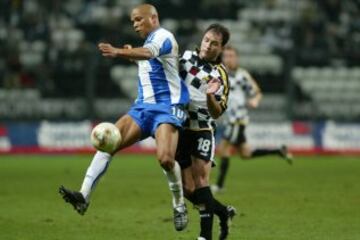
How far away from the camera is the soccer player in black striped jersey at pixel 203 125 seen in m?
9.34

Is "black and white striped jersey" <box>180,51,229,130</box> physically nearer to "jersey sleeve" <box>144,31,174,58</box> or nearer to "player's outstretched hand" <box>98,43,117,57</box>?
"jersey sleeve" <box>144,31,174,58</box>


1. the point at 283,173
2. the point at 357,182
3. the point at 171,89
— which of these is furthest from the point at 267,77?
the point at 171,89

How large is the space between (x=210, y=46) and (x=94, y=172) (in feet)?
5.67

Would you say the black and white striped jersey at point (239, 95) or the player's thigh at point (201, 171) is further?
the black and white striped jersey at point (239, 95)

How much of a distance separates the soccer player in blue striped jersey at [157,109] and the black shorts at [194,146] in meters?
0.14

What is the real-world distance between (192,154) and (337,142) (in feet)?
52.9

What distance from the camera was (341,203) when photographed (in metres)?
13.7

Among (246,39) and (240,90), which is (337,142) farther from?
(240,90)

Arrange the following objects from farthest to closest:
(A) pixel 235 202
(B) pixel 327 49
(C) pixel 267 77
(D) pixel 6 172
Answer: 1. (B) pixel 327 49
2. (C) pixel 267 77
3. (D) pixel 6 172
4. (A) pixel 235 202

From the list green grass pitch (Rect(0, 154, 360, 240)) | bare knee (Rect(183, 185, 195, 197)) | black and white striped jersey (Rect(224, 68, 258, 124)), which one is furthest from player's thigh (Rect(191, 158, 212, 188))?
black and white striped jersey (Rect(224, 68, 258, 124))

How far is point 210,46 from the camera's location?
31.0ft

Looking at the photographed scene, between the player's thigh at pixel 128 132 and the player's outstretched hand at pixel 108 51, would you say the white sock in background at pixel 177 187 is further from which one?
the player's outstretched hand at pixel 108 51

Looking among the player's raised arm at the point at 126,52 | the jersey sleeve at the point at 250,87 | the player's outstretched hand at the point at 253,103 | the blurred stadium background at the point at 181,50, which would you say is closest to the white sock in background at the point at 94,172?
the player's raised arm at the point at 126,52

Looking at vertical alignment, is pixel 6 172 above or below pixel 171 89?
below
